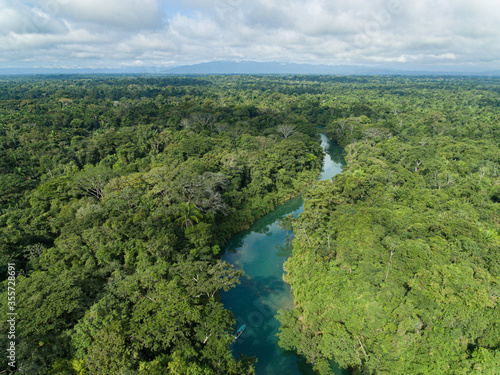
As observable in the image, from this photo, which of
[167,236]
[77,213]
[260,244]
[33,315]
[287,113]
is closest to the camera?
[33,315]

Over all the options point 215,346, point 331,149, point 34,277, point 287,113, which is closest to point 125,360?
point 215,346

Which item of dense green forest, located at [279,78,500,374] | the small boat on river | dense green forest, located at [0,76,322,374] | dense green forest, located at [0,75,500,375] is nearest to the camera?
dense green forest, located at [0,76,322,374]

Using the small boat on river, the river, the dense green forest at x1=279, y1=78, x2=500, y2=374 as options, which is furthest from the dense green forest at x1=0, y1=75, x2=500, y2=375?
the small boat on river

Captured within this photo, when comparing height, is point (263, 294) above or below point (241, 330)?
below

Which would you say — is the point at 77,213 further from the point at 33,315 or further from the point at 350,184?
the point at 350,184

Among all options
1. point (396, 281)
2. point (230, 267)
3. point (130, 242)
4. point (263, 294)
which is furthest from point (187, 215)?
point (396, 281)

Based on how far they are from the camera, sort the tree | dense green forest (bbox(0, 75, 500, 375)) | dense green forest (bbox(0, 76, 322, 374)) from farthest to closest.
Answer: the tree < dense green forest (bbox(0, 75, 500, 375)) < dense green forest (bbox(0, 76, 322, 374))

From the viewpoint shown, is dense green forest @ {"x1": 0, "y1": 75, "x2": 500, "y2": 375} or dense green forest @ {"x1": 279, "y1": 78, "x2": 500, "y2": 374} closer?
dense green forest @ {"x1": 0, "y1": 75, "x2": 500, "y2": 375}

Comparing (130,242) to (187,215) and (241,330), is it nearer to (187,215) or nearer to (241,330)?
(187,215)

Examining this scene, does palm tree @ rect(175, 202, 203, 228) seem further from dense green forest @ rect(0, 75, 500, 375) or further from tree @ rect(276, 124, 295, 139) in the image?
tree @ rect(276, 124, 295, 139)
